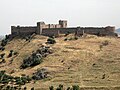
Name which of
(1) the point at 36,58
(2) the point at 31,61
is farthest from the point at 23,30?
(2) the point at 31,61

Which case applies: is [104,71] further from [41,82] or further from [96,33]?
[96,33]

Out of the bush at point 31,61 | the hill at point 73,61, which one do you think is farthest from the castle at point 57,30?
the bush at point 31,61

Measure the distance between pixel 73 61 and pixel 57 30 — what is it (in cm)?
1913

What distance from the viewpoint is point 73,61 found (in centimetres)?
9538

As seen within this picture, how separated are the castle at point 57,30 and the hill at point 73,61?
6.50 feet

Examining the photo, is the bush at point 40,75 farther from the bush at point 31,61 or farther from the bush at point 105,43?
the bush at point 105,43

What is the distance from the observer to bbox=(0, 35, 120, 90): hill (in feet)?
276

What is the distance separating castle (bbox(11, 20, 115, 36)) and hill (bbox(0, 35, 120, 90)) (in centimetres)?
198

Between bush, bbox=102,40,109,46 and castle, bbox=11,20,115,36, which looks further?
castle, bbox=11,20,115,36

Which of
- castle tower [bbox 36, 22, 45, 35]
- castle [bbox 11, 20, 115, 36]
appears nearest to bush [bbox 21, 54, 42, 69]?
castle [bbox 11, 20, 115, 36]

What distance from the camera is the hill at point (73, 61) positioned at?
276 feet

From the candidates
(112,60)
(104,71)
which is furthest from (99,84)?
(112,60)

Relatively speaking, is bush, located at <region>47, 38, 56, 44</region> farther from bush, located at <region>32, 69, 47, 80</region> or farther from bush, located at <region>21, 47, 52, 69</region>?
bush, located at <region>32, 69, 47, 80</region>

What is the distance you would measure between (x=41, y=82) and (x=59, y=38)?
1048 inches
